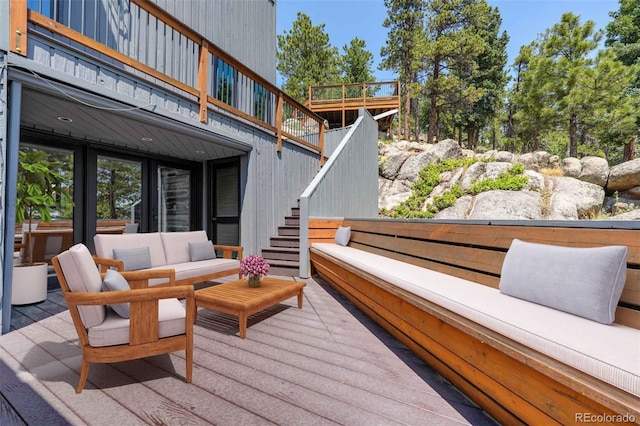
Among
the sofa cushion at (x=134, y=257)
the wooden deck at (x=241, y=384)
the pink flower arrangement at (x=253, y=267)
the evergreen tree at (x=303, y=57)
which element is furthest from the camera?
the evergreen tree at (x=303, y=57)

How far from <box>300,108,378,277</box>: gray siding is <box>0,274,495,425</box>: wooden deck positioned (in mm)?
2440

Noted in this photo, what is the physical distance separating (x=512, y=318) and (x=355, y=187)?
552 centimetres

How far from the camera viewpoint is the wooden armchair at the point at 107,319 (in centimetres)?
169

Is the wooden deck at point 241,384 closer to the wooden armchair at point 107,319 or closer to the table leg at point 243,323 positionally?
the table leg at point 243,323

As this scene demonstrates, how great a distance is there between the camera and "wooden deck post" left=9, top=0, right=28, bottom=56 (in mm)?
2492

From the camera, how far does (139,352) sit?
5.72ft

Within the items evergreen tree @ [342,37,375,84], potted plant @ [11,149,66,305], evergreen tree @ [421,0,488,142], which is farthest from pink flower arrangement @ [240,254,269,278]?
evergreen tree @ [342,37,375,84]

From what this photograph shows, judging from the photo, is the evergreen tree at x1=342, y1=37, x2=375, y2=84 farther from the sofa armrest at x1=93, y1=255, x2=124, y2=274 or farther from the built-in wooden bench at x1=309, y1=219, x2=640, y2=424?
the sofa armrest at x1=93, y1=255, x2=124, y2=274

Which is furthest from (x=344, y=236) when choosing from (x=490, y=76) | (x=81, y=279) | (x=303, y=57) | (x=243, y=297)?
(x=490, y=76)

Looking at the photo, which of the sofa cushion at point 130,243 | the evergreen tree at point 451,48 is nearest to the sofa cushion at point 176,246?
the sofa cushion at point 130,243

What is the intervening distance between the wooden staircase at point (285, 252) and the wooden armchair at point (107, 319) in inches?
128

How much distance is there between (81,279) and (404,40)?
752 inches

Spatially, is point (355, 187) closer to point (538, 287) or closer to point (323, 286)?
point (323, 286)

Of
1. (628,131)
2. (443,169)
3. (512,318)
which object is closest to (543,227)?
(512,318)
